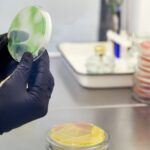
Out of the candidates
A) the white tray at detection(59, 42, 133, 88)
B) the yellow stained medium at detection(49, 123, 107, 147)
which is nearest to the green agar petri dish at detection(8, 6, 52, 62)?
the yellow stained medium at detection(49, 123, 107, 147)

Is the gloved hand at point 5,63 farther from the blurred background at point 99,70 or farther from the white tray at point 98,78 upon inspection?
the white tray at point 98,78

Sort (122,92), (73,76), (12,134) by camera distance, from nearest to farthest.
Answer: (12,134)
(122,92)
(73,76)

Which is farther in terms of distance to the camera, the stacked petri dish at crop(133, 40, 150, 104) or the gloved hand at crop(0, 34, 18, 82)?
the stacked petri dish at crop(133, 40, 150, 104)

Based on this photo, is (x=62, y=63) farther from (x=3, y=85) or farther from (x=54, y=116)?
(x=3, y=85)

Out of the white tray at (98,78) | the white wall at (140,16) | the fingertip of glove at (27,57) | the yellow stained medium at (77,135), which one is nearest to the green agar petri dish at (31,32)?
the fingertip of glove at (27,57)

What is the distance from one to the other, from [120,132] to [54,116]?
0.59 feet

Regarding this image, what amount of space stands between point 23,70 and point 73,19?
865 mm

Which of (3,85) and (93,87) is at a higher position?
(3,85)

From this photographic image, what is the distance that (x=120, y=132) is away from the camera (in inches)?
38.8

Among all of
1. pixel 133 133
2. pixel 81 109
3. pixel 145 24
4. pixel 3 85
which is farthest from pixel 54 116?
pixel 145 24

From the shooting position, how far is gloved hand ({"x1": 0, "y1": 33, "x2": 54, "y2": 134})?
74 centimetres

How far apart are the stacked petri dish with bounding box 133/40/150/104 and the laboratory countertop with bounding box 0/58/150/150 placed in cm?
3

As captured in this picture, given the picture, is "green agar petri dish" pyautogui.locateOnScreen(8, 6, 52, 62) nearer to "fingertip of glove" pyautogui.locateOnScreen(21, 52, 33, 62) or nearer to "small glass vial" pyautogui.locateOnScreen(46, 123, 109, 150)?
"fingertip of glove" pyautogui.locateOnScreen(21, 52, 33, 62)

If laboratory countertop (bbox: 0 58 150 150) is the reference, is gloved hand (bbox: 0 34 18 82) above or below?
above
